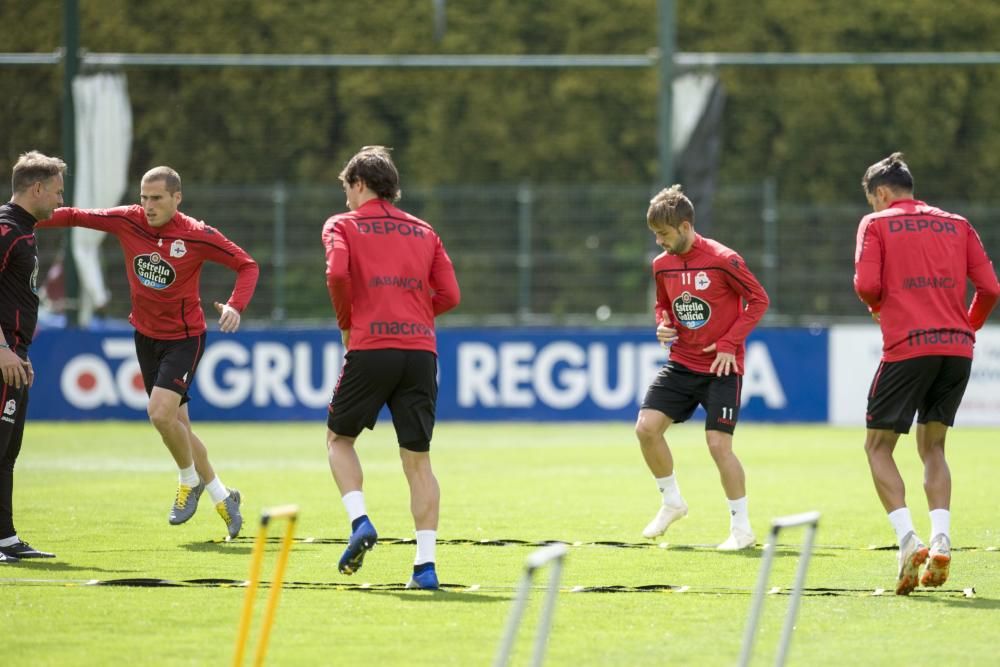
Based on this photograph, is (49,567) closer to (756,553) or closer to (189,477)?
(189,477)

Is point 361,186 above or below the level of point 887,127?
below

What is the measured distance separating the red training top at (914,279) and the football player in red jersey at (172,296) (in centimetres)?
377

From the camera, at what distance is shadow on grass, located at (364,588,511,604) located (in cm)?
793

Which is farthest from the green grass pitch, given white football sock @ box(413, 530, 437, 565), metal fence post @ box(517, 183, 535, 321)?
metal fence post @ box(517, 183, 535, 321)

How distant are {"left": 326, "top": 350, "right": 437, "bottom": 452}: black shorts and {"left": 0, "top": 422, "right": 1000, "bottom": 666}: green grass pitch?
2.64 feet

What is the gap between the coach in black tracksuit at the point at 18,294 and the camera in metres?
9.33

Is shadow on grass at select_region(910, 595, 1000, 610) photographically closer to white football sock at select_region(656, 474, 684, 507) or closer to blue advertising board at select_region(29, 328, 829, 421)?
white football sock at select_region(656, 474, 684, 507)

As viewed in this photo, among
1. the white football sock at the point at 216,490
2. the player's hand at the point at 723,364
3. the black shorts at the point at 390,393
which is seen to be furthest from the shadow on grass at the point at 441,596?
the player's hand at the point at 723,364

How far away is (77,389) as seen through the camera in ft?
71.5

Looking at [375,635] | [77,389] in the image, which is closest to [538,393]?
[77,389]

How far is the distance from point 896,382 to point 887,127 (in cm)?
2554

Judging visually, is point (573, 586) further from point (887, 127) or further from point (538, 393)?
point (887, 127)

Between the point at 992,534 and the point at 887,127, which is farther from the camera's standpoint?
the point at 887,127

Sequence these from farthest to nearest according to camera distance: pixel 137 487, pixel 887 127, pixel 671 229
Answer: pixel 887 127
pixel 137 487
pixel 671 229
